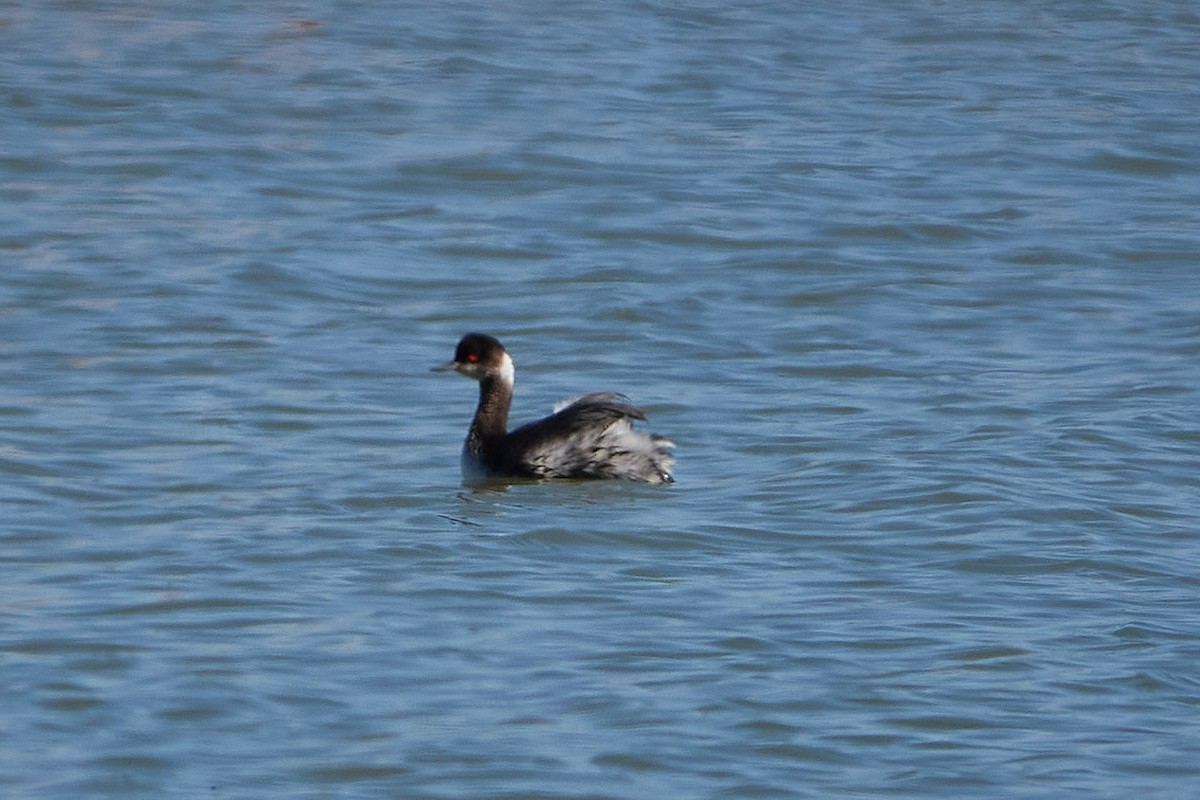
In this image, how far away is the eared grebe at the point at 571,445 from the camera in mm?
10477

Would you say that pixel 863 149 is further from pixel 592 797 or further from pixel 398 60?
pixel 592 797

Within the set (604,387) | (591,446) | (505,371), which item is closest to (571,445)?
(591,446)

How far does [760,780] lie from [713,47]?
15.3 meters

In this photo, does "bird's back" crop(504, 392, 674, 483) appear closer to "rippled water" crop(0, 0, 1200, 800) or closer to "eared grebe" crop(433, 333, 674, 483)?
"eared grebe" crop(433, 333, 674, 483)

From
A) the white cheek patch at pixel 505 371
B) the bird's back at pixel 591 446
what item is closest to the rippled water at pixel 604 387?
the bird's back at pixel 591 446

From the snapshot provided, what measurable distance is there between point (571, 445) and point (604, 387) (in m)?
1.59

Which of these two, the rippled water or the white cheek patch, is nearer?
the rippled water

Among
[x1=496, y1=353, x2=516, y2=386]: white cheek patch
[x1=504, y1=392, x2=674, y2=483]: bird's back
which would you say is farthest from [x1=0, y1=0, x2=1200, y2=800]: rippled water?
[x1=496, y1=353, x2=516, y2=386]: white cheek patch

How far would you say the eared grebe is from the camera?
10.5m

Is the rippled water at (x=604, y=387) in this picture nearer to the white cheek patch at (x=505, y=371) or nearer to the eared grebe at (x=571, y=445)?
the eared grebe at (x=571, y=445)

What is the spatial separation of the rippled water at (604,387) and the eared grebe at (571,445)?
153 millimetres

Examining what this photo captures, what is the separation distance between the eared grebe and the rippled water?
0.50ft

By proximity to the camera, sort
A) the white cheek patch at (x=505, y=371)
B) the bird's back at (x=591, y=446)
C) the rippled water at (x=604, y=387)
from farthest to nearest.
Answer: the white cheek patch at (x=505, y=371) → the bird's back at (x=591, y=446) → the rippled water at (x=604, y=387)

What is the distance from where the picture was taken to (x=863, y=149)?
18000 millimetres
